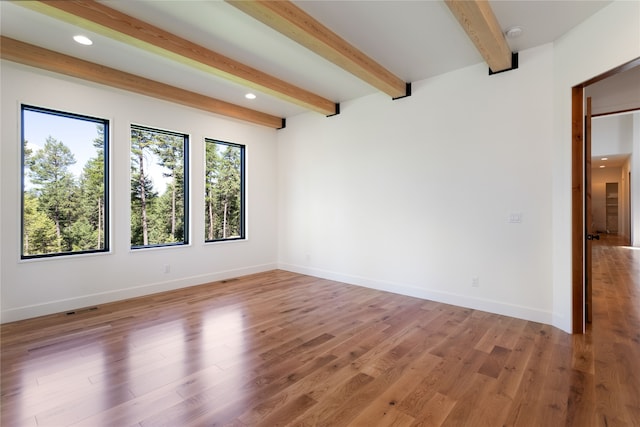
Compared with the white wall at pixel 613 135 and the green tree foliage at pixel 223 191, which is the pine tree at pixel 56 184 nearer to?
the green tree foliage at pixel 223 191

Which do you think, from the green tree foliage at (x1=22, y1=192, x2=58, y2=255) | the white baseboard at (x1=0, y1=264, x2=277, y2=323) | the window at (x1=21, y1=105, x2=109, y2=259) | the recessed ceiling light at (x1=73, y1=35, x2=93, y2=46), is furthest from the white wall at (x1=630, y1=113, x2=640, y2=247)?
the green tree foliage at (x1=22, y1=192, x2=58, y2=255)

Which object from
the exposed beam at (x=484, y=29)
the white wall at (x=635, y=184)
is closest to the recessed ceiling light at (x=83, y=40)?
the exposed beam at (x=484, y=29)

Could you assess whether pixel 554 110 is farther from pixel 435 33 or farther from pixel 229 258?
pixel 229 258

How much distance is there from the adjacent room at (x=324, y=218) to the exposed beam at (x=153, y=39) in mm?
21

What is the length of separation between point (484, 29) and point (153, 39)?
3.10 m

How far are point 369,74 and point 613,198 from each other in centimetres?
1460

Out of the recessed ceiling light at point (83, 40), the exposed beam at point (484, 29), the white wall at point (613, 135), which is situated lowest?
the exposed beam at point (484, 29)

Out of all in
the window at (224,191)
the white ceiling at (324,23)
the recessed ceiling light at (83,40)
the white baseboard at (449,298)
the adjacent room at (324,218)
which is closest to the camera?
the adjacent room at (324,218)

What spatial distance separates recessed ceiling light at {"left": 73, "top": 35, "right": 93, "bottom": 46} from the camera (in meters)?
3.09

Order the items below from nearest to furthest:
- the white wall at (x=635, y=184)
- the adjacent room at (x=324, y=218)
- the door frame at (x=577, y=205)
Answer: the adjacent room at (x=324, y=218), the door frame at (x=577, y=205), the white wall at (x=635, y=184)

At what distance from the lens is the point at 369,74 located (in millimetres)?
3656

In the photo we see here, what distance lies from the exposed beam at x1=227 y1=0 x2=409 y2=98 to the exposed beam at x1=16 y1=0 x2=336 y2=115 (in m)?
1.06

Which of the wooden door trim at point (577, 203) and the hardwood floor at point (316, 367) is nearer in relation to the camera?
the hardwood floor at point (316, 367)

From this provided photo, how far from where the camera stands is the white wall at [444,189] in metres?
3.39
